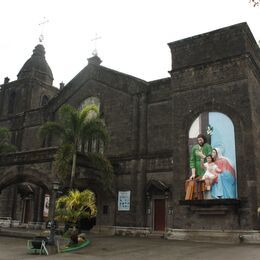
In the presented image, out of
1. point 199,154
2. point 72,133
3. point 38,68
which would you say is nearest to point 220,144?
point 199,154

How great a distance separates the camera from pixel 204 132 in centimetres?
2078

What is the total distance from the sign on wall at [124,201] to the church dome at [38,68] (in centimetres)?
1767

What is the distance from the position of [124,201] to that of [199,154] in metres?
6.70

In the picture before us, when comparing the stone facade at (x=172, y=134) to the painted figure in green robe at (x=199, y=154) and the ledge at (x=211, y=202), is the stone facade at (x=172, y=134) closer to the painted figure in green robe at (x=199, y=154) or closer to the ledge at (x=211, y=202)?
the ledge at (x=211, y=202)

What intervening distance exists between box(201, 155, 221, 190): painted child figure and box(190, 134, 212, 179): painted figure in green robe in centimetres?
27

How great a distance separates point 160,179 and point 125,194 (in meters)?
2.78

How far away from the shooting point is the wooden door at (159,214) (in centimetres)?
2284

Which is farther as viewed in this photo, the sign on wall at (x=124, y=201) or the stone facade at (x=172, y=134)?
the sign on wall at (x=124, y=201)

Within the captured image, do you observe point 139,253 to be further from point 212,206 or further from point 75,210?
point 212,206

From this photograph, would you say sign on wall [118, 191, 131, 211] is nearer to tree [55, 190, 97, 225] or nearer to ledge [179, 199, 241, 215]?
ledge [179, 199, 241, 215]

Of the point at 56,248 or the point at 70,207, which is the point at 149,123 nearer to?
the point at 70,207

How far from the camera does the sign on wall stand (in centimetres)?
2397

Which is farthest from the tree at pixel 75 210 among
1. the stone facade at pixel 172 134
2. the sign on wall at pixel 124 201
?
the sign on wall at pixel 124 201

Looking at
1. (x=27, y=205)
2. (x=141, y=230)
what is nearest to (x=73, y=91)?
(x=27, y=205)
